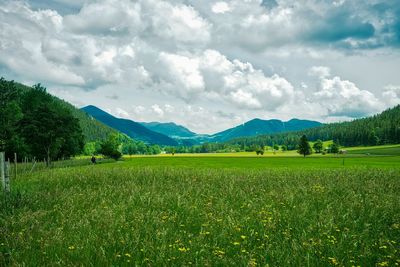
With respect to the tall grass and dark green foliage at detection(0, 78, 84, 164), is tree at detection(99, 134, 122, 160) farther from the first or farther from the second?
the tall grass

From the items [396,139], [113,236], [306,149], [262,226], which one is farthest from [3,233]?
[396,139]

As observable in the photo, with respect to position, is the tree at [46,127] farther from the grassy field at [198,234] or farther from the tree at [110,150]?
the tree at [110,150]

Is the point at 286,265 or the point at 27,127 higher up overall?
the point at 27,127

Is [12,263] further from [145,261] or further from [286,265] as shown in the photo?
[286,265]

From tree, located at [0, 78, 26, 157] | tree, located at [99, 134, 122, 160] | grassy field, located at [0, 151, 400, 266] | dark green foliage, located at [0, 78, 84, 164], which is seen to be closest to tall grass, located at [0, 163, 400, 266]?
grassy field, located at [0, 151, 400, 266]

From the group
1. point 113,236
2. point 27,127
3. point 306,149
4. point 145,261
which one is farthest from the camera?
point 306,149

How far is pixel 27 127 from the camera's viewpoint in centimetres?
5247

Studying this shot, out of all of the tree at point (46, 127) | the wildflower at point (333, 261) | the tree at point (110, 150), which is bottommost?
the wildflower at point (333, 261)

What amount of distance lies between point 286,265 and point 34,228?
697 centimetres

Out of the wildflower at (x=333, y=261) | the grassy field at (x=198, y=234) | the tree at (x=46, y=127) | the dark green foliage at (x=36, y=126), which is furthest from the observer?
the dark green foliage at (x=36, y=126)

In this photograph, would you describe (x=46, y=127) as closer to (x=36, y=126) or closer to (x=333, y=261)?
(x=36, y=126)

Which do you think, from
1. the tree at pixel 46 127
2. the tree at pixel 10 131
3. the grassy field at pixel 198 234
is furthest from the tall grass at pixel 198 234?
the tree at pixel 10 131

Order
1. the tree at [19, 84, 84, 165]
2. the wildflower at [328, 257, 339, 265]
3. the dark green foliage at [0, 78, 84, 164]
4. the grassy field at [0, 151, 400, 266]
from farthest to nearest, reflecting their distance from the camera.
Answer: the dark green foliage at [0, 78, 84, 164] → the tree at [19, 84, 84, 165] → the grassy field at [0, 151, 400, 266] → the wildflower at [328, 257, 339, 265]

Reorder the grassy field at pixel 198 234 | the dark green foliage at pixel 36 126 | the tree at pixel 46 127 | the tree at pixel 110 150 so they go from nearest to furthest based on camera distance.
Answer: the grassy field at pixel 198 234, the tree at pixel 46 127, the dark green foliage at pixel 36 126, the tree at pixel 110 150
